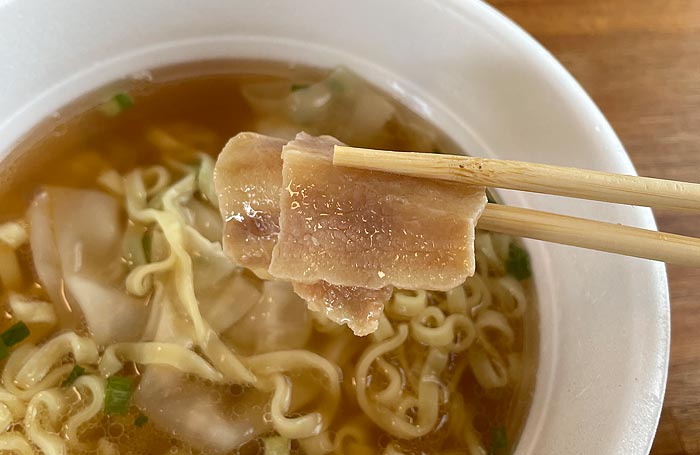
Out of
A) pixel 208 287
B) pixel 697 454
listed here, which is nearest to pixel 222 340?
pixel 208 287

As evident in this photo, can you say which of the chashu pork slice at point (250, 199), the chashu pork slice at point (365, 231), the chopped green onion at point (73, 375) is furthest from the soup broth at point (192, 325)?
the chashu pork slice at point (365, 231)

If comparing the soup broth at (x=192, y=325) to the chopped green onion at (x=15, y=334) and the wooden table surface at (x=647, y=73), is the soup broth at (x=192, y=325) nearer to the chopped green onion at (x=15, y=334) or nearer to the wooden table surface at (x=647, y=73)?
the chopped green onion at (x=15, y=334)

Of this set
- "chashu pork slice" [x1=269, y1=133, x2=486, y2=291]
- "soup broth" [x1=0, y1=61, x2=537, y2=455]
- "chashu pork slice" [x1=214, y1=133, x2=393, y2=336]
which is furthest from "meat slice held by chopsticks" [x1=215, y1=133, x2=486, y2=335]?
"soup broth" [x1=0, y1=61, x2=537, y2=455]

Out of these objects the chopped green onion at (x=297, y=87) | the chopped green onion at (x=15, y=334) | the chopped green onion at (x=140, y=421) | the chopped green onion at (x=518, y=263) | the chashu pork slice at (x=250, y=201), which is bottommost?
the chopped green onion at (x=140, y=421)

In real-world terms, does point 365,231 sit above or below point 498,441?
above

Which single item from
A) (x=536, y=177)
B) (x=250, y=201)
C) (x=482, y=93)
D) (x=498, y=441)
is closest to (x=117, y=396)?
(x=250, y=201)

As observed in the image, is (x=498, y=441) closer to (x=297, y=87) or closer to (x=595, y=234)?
(x=595, y=234)

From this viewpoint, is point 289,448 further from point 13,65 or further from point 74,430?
point 13,65
